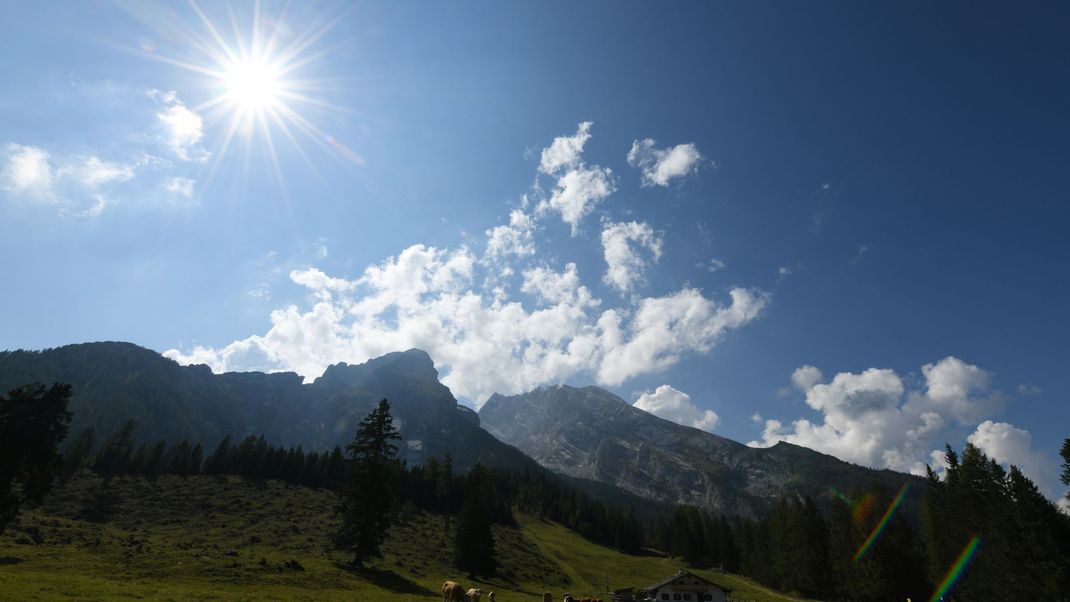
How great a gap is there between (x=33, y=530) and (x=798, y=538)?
12336 cm

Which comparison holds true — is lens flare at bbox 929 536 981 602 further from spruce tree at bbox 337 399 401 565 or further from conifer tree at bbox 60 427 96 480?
conifer tree at bbox 60 427 96 480

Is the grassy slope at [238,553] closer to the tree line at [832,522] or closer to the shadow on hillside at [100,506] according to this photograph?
the shadow on hillside at [100,506]

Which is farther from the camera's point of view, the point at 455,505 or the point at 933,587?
the point at 455,505

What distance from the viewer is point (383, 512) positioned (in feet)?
201

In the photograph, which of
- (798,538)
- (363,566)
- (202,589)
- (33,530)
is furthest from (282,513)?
(798,538)

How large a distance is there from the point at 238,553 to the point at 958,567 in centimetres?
9443

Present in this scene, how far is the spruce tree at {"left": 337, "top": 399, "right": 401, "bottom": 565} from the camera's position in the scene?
59844mm

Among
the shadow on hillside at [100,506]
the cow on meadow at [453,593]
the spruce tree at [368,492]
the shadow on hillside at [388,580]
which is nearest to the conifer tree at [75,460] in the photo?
the shadow on hillside at [100,506]

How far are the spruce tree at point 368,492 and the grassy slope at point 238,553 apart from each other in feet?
9.83

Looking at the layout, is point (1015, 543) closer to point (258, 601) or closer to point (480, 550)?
point (480, 550)

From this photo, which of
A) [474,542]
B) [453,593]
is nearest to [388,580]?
[453,593]

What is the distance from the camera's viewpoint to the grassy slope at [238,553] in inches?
1608

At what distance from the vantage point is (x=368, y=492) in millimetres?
61125

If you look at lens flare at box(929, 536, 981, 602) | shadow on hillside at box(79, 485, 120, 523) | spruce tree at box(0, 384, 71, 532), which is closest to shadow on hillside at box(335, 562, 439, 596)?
spruce tree at box(0, 384, 71, 532)
